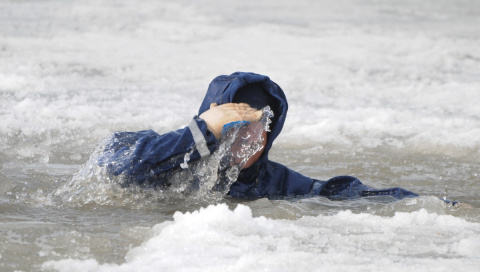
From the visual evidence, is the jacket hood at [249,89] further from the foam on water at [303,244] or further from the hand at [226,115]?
the foam on water at [303,244]

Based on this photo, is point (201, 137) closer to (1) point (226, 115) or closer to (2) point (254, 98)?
(1) point (226, 115)

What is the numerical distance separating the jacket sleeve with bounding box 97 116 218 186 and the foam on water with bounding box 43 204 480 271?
21.7 inches

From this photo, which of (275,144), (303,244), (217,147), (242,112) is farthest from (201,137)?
(275,144)

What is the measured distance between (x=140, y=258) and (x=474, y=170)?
124 inches

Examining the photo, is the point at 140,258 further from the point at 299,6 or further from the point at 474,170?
the point at 299,6

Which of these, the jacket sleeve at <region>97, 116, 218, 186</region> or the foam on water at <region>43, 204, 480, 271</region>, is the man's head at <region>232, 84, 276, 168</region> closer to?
the jacket sleeve at <region>97, 116, 218, 186</region>

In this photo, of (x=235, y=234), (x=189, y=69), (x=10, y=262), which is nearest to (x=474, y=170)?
(x=235, y=234)

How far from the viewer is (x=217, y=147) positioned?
11.0 ft

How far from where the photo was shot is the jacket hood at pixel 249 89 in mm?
3424

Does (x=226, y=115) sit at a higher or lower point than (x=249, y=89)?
lower

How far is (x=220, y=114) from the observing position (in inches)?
131

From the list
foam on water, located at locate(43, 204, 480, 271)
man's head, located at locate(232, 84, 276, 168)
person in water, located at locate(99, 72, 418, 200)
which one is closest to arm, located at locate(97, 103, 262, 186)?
person in water, located at locate(99, 72, 418, 200)

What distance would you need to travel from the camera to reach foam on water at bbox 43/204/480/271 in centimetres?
240

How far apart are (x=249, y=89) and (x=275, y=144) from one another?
1.86 m
